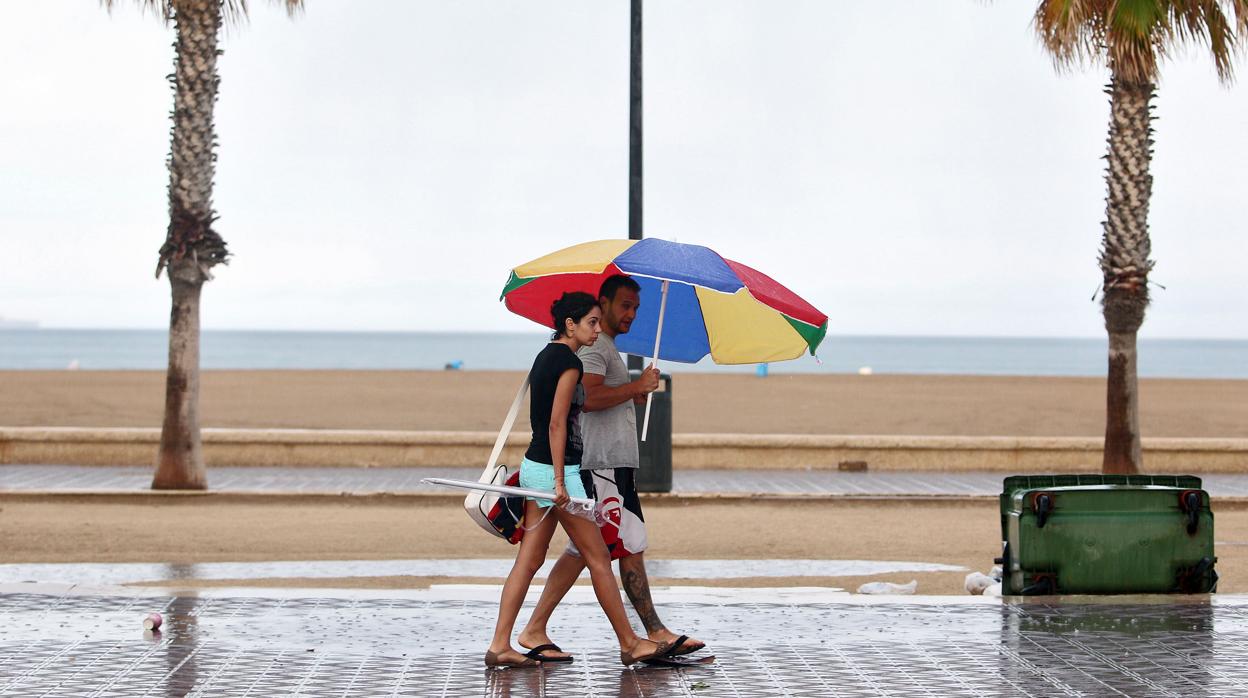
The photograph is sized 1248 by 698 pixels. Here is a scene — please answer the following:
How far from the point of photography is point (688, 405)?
38.2 m

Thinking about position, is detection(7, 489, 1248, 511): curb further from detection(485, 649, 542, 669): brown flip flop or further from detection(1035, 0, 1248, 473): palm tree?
detection(485, 649, 542, 669): brown flip flop

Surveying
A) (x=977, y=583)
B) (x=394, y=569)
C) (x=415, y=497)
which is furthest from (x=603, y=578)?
(x=415, y=497)

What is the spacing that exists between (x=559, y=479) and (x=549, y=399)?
1.18ft

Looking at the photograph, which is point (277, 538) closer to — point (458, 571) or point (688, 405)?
point (458, 571)

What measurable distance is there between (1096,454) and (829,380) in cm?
3699

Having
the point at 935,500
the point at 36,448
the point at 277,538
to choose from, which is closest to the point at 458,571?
the point at 277,538

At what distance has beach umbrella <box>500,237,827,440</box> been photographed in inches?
306

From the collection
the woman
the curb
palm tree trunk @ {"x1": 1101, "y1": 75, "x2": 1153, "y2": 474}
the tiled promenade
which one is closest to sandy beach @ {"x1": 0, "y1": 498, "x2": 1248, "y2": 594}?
the curb

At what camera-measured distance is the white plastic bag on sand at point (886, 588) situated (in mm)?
10500

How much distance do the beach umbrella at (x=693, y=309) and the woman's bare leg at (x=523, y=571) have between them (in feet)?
2.27

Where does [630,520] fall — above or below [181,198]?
below

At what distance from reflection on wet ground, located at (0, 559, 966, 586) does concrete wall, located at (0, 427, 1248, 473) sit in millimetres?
7947

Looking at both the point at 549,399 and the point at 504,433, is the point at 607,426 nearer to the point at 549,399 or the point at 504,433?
the point at 549,399

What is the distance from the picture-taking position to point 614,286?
7.63m
